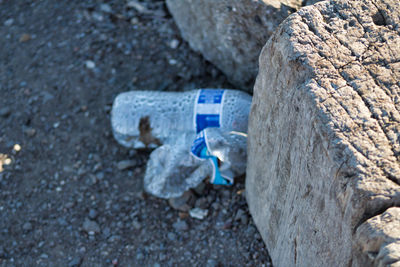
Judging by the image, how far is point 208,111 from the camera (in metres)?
2.60

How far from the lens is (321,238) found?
4.65ft

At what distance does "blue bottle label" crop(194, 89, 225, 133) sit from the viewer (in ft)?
8.46

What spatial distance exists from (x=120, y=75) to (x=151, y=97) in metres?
0.46

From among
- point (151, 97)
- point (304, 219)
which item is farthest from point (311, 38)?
point (151, 97)

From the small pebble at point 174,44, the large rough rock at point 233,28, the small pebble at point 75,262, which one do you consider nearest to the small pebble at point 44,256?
the small pebble at point 75,262

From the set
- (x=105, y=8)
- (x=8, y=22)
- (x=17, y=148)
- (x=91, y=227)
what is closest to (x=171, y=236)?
(x=91, y=227)

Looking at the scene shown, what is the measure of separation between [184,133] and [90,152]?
0.64 m

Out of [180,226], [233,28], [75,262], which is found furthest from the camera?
[233,28]

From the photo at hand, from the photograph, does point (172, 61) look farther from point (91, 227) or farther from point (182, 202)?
point (91, 227)

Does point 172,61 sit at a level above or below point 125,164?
above

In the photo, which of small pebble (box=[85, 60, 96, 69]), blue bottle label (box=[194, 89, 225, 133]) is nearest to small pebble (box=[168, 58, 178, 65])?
small pebble (box=[85, 60, 96, 69])

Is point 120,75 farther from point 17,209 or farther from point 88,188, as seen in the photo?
point 17,209

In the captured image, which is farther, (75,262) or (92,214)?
(92,214)

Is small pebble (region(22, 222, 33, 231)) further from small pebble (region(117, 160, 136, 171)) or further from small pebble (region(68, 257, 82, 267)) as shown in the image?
small pebble (region(117, 160, 136, 171))
